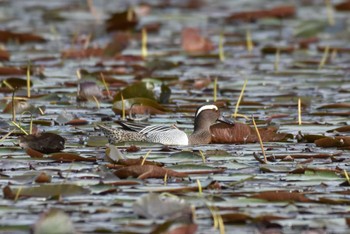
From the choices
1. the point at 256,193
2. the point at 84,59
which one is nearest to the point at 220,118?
the point at 256,193

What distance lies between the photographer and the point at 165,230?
621 cm

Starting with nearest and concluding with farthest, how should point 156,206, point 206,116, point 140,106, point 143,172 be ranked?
1. point 156,206
2. point 143,172
3. point 206,116
4. point 140,106

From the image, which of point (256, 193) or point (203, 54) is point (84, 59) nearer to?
point (203, 54)

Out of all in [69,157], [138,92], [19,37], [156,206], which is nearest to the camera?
[156,206]

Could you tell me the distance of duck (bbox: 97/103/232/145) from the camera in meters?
9.61

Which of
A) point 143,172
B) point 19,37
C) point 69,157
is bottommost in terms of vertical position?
point 143,172

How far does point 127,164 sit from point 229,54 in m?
8.97

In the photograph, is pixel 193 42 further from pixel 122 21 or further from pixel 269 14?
pixel 269 14

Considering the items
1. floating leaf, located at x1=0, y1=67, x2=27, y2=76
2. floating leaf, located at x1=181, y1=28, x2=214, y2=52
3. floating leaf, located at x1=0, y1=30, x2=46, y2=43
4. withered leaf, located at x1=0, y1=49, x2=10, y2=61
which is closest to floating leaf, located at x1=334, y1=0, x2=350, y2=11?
floating leaf, located at x1=181, y1=28, x2=214, y2=52

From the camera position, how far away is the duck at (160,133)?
9609 millimetres

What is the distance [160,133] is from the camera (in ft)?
31.5

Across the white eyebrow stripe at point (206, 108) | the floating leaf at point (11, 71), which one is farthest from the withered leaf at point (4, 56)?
the white eyebrow stripe at point (206, 108)

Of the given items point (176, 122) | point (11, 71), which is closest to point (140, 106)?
point (176, 122)

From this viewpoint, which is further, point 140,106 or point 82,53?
point 82,53
